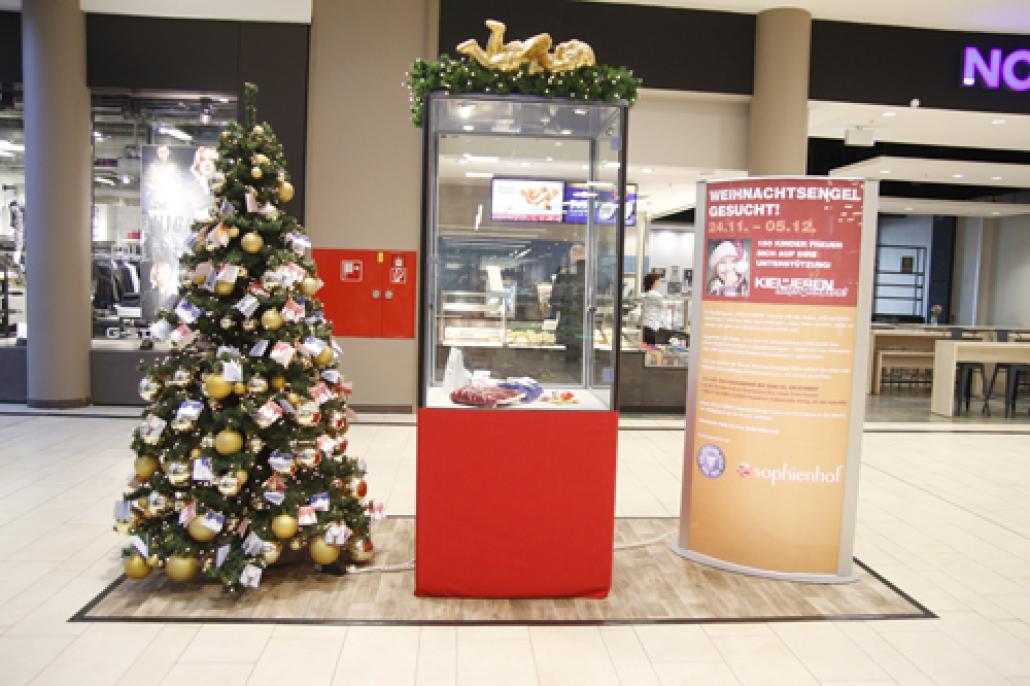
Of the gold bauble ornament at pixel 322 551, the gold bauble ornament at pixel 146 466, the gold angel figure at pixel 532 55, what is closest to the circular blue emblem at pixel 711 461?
the gold bauble ornament at pixel 322 551

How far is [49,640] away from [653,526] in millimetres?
3131

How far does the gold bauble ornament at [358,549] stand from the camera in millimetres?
3762

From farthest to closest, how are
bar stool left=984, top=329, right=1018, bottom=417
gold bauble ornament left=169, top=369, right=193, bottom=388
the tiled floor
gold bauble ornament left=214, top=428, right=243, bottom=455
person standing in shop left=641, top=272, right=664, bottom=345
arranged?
bar stool left=984, top=329, right=1018, bottom=417
person standing in shop left=641, top=272, right=664, bottom=345
gold bauble ornament left=169, top=369, right=193, bottom=388
gold bauble ornament left=214, top=428, right=243, bottom=455
the tiled floor

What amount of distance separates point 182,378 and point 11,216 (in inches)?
241

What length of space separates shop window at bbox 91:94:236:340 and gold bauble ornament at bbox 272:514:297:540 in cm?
521

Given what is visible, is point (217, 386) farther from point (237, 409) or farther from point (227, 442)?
point (227, 442)

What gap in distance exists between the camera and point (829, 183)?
12.3 feet

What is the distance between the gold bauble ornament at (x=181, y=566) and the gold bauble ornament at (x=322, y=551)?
50 centimetres

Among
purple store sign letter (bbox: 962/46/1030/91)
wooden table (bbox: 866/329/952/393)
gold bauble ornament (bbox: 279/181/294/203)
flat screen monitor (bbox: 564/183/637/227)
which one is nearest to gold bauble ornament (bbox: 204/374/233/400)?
gold bauble ornament (bbox: 279/181/294/203)

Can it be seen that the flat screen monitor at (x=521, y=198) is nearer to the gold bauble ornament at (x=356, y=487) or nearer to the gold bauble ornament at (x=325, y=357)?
the gold bauble ornament at (x=325, y=357)

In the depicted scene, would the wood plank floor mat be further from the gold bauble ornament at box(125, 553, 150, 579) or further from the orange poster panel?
the orange poster panel

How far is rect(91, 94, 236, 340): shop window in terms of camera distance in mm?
7852

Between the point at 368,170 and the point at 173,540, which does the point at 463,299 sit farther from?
the point at 368,170

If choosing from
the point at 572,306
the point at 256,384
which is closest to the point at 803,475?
the point at 572,306
